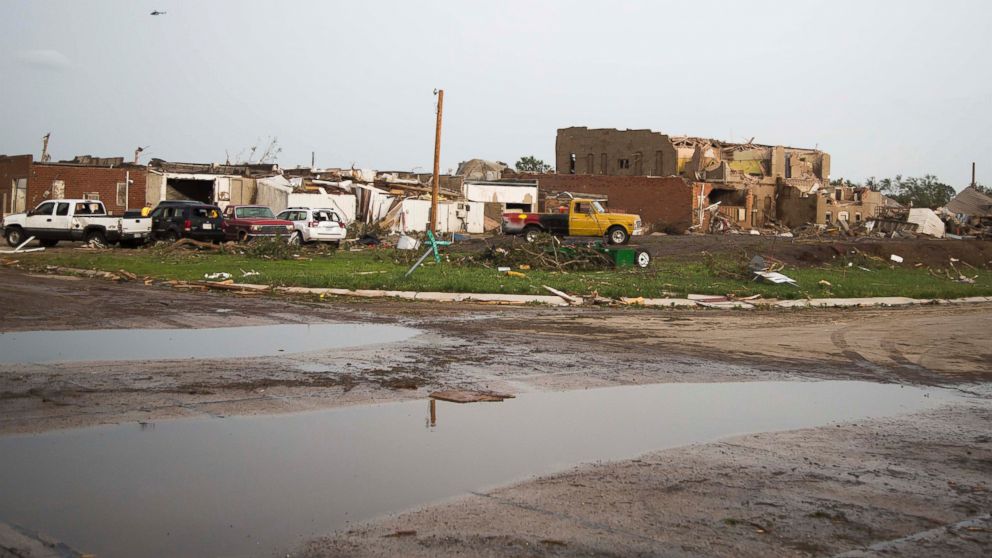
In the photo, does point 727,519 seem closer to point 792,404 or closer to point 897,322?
point 792,404

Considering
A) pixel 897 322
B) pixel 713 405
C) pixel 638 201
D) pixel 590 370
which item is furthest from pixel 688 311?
pixel 638 201

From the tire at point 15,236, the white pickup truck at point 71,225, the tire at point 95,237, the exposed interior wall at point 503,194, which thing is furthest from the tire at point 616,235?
the tire at point 15,236

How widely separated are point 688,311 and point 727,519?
15336 mm

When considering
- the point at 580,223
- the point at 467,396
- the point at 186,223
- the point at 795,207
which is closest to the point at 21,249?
the point at 186,223

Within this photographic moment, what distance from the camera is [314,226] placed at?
38.5 meters

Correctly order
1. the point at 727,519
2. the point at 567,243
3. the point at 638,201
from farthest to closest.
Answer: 1. the point at 638,201
2. the point at 567,243
3. the point at 727,519

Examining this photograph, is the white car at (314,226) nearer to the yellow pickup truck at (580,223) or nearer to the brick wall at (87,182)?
the yellow pickup truck at (580,223)

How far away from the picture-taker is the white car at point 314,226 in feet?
126

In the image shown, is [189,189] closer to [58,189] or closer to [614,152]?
[58,189]

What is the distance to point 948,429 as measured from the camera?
30.0 ft

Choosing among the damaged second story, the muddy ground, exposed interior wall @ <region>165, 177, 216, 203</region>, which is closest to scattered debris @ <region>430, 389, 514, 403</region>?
the muddy ground

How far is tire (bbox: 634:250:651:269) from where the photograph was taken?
3044 centimetres

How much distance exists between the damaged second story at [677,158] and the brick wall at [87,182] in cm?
3569

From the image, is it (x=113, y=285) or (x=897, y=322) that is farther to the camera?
(x=113, y=285)
